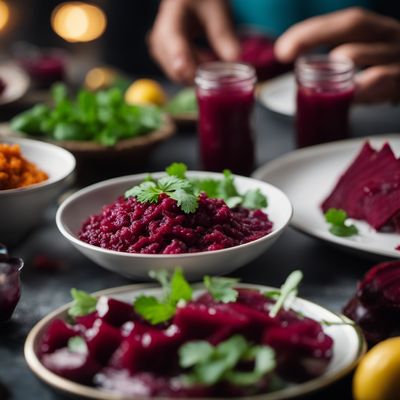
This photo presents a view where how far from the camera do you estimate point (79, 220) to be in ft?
7.05

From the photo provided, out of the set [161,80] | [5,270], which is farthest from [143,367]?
[161,80]

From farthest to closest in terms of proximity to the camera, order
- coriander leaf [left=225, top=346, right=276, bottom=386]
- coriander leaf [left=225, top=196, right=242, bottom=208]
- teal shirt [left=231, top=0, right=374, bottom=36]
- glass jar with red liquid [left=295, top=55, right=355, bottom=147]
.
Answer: teal shirt [left=231, top=0, right=374, bottom=36]
glass jar with red liquid [left=295, top=55, right=355, bottom=147]
coriander leaf [left=225, top=196, right=242, bottom=208]
coriander leaf [left=225, top=346, right=276, bottom=386]

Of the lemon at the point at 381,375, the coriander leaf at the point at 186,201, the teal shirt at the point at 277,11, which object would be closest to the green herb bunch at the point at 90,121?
the coriander leaf at the point at 186,201

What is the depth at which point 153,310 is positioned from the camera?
1.52 meters

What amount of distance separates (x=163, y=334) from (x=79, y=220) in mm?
793

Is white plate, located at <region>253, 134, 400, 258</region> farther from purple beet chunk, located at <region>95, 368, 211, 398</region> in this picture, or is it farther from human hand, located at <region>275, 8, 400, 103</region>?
purple beet chunk, located at <region>95, 368, 211, 398</region>

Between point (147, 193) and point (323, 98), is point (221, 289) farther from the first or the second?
point (323, 98)

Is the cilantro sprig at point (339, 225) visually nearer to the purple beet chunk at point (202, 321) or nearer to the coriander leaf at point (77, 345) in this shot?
the purple beet chunk at point (202, 321)

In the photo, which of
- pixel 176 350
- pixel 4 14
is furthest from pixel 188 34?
pixel 4 14

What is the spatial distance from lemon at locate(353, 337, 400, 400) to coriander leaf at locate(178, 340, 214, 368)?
11.4 inches

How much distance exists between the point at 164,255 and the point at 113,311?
27 centimetres

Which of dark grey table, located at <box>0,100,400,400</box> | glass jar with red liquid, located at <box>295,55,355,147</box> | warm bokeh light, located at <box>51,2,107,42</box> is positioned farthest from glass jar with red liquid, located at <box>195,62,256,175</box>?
warm bokeh light, located at <box>51,2,107,42</box>

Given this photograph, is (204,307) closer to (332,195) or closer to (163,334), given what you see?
(163,334)

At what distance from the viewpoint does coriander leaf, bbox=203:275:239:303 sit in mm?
1574
